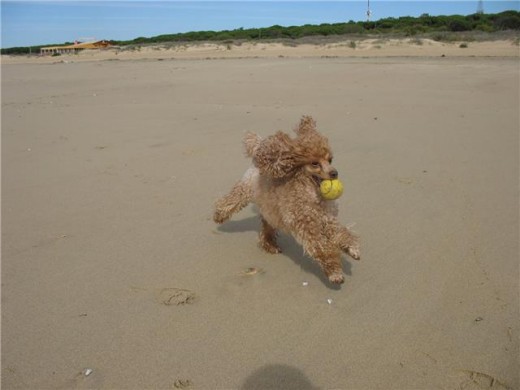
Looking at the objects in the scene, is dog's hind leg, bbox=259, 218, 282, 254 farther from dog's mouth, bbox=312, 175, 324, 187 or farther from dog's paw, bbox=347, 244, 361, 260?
dog's paw, bbox=347, 244, 361, 260

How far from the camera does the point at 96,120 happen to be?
351 inches

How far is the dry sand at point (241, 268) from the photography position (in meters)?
2.64

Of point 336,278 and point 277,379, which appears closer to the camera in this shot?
point 277,379

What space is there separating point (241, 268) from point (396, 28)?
32584mm

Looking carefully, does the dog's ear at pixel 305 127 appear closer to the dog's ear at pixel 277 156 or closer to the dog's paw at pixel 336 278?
the dog's ear at pixel 277 156

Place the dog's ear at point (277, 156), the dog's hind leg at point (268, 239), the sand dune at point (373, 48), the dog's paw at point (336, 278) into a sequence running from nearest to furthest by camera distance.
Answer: the dog's paw at point (336, 278) → the dog's ear at point (277, 156) → the dog's hind leg at point (268, 239) → the sand dune at point (373, 48)

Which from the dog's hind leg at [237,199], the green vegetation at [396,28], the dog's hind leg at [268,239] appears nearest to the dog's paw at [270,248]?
the dog's hind leg at [268,239]

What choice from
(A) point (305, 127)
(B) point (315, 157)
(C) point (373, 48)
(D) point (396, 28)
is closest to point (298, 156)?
(B) point (315, 157)

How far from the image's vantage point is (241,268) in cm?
370

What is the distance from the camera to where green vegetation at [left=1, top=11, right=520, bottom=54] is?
28.5m

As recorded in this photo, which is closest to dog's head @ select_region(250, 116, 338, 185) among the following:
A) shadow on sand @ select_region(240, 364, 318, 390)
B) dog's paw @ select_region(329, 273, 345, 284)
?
dog's paw @ select_region(329, 273, 345, 284)

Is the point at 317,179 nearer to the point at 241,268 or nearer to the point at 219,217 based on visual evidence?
Answer: the point at 241,268

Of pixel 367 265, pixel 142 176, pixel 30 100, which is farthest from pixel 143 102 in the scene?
pixel 367 265

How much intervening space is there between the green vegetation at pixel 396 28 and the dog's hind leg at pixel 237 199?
75.9ft
